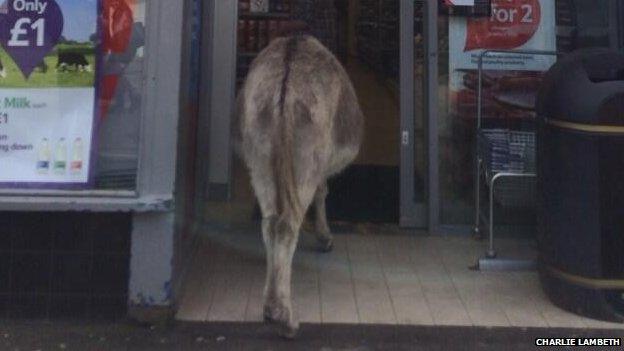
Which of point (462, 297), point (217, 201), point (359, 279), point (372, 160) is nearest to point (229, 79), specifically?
point (217, 201)

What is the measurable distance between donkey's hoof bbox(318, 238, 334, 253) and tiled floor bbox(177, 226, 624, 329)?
0.07m

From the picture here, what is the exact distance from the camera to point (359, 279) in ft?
23.7

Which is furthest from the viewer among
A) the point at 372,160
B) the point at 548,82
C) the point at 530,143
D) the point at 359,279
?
the point at 372,160

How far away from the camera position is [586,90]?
6254 mm

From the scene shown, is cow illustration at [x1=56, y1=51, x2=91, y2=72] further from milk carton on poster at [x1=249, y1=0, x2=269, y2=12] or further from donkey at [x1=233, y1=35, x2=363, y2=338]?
milk carton on poster at [x1=249, y1=0, x2=269, y2=12]

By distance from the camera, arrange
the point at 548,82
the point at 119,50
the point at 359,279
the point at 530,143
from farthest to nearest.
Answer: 1. the point at 530,143
2. the point at 359,279
3. the point at 548,82
4. the point at 119,50

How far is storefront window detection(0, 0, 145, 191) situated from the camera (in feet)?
19.9

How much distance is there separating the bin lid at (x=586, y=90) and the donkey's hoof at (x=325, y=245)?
6.46 ft

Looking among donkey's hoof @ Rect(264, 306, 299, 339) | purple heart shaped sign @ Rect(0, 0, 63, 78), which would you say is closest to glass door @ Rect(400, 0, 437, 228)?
donkey's hoof @ Rect(264, 306, 299, 339)

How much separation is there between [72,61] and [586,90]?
313 centimetres

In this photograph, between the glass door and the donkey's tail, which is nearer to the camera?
the donkey's tail

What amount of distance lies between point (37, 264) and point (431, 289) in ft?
8.69

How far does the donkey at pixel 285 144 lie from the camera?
230 inches

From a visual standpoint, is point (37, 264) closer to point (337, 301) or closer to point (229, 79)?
point (337, 301)
